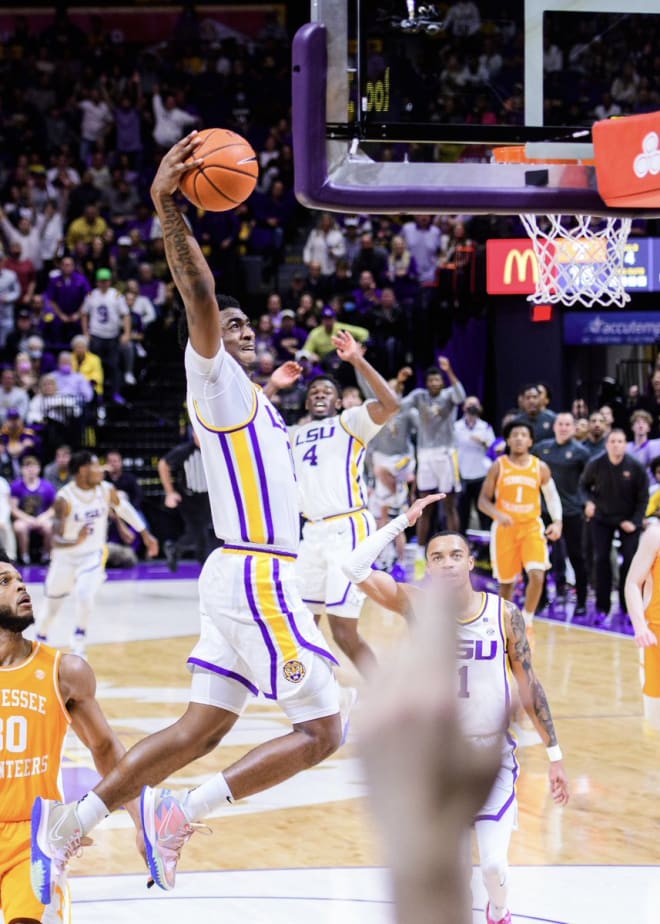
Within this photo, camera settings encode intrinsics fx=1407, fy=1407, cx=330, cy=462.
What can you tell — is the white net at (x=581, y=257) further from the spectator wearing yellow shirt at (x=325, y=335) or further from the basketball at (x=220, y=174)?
the spectator wearing yellow shirt at (x=325, y=335)

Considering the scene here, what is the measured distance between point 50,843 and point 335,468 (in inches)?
191

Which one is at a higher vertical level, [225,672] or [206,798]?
[225,672]

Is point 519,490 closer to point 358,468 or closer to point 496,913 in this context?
point 358,468

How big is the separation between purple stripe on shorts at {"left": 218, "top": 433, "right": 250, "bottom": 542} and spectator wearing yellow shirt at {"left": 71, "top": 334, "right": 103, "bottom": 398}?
1339 cm

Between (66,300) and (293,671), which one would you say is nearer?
(293,671)

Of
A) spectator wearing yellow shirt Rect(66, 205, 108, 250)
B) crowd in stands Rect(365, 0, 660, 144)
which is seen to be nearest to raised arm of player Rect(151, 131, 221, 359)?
crowd in stands Rect(365, 0, 660, 144)

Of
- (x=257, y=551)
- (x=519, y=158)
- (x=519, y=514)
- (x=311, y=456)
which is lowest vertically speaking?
(x=519, y=514)

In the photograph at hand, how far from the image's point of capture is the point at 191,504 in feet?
50.4

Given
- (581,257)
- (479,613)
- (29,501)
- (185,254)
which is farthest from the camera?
(29,501)

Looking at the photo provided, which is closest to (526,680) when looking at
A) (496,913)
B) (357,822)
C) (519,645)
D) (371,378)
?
(519,645)

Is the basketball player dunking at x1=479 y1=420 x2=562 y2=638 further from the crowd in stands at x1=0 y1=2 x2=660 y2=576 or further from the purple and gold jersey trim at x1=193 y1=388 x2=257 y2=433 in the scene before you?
A: the purple and gold jersey trim at x1=193 y1=388 x2=257 y2=433

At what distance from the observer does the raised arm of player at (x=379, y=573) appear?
5.00 meters

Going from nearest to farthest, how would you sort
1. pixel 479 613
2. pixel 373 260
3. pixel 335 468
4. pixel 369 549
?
pixel 479 613
pixel 369 549
pixel 335 468
pixel 373 260

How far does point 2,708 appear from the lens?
13.8 feet
